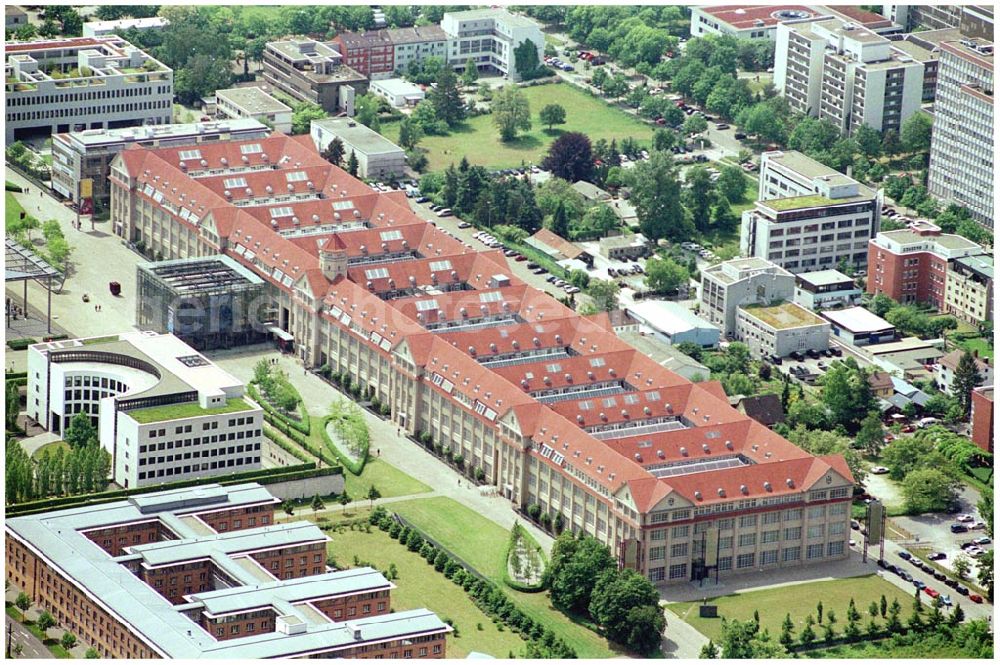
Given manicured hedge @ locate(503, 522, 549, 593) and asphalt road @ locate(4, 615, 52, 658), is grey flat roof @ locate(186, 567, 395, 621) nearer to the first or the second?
asphalt road @ locate(4, 615, 52, 658)

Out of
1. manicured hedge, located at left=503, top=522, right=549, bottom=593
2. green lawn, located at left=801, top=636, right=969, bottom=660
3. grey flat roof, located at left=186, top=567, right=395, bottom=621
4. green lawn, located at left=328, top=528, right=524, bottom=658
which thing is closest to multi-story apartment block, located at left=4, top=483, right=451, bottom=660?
grey flat roof, located at left=186, top=567, right=395, bottom=621

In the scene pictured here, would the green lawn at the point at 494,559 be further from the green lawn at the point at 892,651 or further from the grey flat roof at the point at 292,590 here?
the green lawn at the point at 892,651

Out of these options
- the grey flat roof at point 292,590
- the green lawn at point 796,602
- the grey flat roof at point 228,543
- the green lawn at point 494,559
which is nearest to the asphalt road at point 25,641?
the grey flat roof at point 228,543

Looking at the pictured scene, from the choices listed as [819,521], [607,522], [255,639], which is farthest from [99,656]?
[819,521]

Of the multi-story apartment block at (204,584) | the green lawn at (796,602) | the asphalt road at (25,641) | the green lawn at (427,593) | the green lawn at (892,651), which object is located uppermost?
the multi-story apartment block at (204,584)

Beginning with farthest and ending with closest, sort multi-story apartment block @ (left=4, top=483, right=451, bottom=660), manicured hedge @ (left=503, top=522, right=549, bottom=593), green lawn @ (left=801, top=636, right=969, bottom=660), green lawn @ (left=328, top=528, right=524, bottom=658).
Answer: manicured hedge @ (left=503, top=522, right=549, bottom=593), green lawn @ (left=801, top=636, right=969, bottom=660), green lawn @ (left=328, top=528, right=524, bottom=658), multi-story apartment block @ (left=4, top=483, right=451, bottom=660)

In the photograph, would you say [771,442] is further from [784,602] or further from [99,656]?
[99,656]

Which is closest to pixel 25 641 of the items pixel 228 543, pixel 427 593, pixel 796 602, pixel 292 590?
pixel 228 543
